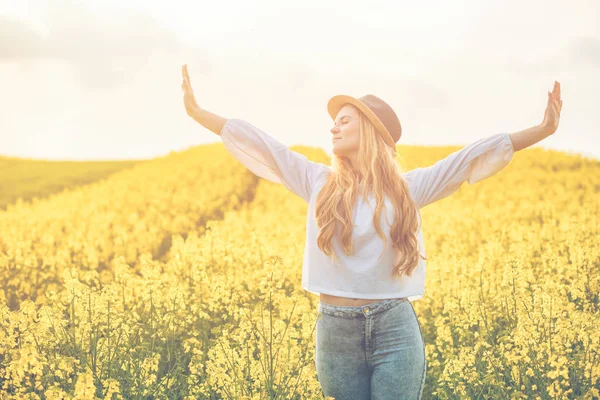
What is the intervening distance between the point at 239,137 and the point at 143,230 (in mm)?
8315

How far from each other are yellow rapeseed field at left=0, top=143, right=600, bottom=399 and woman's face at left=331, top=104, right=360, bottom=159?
882mm

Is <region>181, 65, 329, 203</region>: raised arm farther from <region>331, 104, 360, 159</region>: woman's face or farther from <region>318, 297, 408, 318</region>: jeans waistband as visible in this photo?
<region>318, 297, 408, 318</region>: jeans waistband

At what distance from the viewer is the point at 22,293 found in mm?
8453

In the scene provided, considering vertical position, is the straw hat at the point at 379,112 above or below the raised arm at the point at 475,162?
above

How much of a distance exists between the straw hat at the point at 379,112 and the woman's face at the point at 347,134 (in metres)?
0.06

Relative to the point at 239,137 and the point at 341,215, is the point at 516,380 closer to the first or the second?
the point at 341,215

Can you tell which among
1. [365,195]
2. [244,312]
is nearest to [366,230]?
[365,195]

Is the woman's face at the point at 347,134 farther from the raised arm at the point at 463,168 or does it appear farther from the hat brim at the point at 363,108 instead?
the raised arm at the point at 463,168

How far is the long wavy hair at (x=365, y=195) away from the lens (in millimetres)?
3447

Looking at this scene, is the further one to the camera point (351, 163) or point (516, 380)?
point (516, 380)

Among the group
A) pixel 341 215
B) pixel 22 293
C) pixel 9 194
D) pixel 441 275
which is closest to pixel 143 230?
pixel 22 293

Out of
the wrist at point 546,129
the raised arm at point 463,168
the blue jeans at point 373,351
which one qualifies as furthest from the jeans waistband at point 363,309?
the wrist at point 546,129

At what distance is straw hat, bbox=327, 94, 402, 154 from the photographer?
3.77 meters

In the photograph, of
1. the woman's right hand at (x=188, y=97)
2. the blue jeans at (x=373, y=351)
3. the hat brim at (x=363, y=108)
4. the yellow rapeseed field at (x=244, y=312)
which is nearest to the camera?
the blue jeans at (x=373, y=351)
